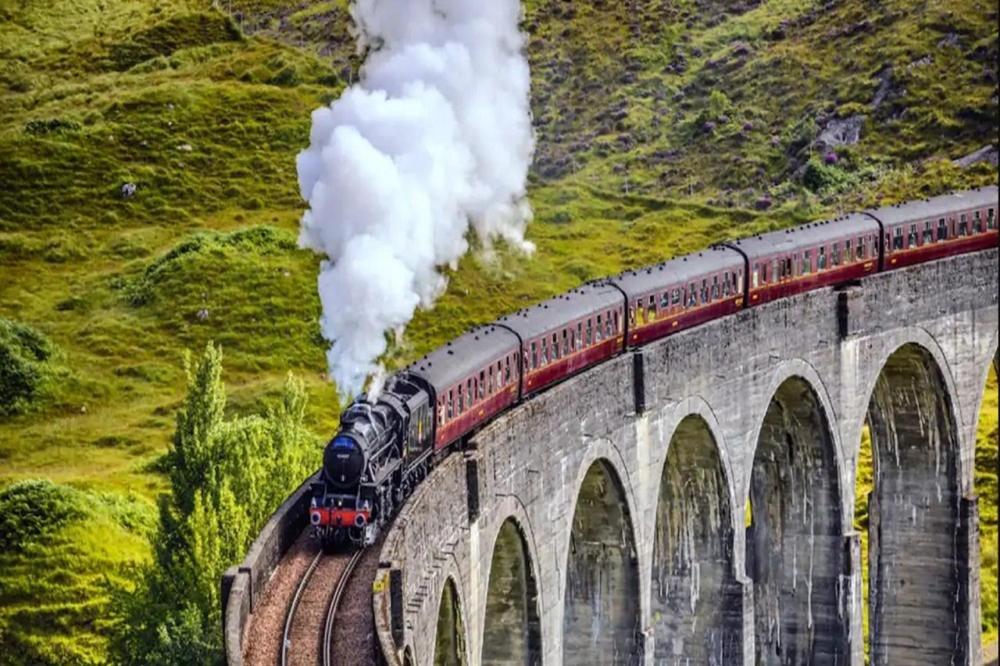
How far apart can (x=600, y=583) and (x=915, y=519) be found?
1452 centimetres

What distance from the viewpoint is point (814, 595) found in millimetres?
44531

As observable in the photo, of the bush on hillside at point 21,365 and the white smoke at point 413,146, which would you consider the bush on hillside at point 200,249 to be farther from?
the white smoke at point 413,146

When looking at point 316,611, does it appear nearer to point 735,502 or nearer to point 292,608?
point 292,608

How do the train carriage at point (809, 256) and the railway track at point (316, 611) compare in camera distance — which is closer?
the railway track at point (316, 611)

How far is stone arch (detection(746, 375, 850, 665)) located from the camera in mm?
44375

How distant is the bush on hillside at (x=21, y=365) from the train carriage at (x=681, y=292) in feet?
97.1

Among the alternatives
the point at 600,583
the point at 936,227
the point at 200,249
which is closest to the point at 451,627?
the point at 600,583

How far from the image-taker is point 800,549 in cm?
4488


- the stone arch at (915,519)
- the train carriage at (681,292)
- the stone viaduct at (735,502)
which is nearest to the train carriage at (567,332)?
the train carriage at (681,292)

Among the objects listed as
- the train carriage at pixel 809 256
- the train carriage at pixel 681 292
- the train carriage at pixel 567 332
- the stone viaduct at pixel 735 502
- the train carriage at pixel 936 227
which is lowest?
the stone viaduct at pixel 735 502

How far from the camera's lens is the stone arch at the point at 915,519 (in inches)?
1892

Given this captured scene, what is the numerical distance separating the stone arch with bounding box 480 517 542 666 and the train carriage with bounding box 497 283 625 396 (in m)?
3.47

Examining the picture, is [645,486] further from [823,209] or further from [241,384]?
[823,209]

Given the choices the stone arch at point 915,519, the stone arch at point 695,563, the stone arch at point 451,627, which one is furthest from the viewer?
the stone arch at point 915,519
